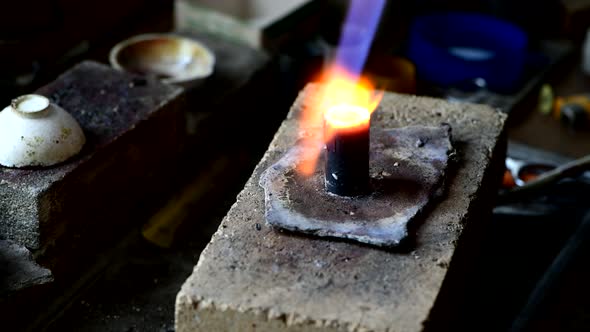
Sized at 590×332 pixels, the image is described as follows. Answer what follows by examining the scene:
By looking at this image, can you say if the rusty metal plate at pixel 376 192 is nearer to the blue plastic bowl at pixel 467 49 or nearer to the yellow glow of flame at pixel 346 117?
the yellow glow of flame at pixel 346 117

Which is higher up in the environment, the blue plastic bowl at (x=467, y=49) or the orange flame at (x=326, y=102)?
the orange flame at (x=326, y=102)

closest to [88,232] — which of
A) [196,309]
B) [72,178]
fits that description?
[72,178]

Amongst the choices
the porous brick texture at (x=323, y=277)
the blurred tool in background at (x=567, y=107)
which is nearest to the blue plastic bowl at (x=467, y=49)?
the blurred tool in background at (x=567, y=107)

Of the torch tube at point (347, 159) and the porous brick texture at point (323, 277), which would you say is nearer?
the porous brick texture at point (323, 277)

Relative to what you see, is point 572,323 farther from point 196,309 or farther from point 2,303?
point 2,303

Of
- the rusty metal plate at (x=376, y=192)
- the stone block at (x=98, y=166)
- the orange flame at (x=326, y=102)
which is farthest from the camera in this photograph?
the stone block at (x=98, y=166)

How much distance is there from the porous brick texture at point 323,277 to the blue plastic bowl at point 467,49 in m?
1.82

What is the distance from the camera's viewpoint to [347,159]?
2.11m

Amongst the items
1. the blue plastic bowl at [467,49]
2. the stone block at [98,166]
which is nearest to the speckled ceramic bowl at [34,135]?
the stone block at [98,166]

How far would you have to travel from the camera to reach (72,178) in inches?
99.0

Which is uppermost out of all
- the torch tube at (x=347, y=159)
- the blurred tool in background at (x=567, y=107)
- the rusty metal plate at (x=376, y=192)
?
the torch tube at (x=347, y=159)

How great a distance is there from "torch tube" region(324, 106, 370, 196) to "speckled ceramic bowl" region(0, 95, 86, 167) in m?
0.88

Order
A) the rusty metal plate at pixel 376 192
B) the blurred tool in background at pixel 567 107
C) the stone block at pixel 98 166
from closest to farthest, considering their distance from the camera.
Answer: the rusty metal plate at pixel 376 192 → the stone block at pixel 98 166 → the blurred tool in background at pixel 567 107

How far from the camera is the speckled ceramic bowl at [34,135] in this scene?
248 centimetres
